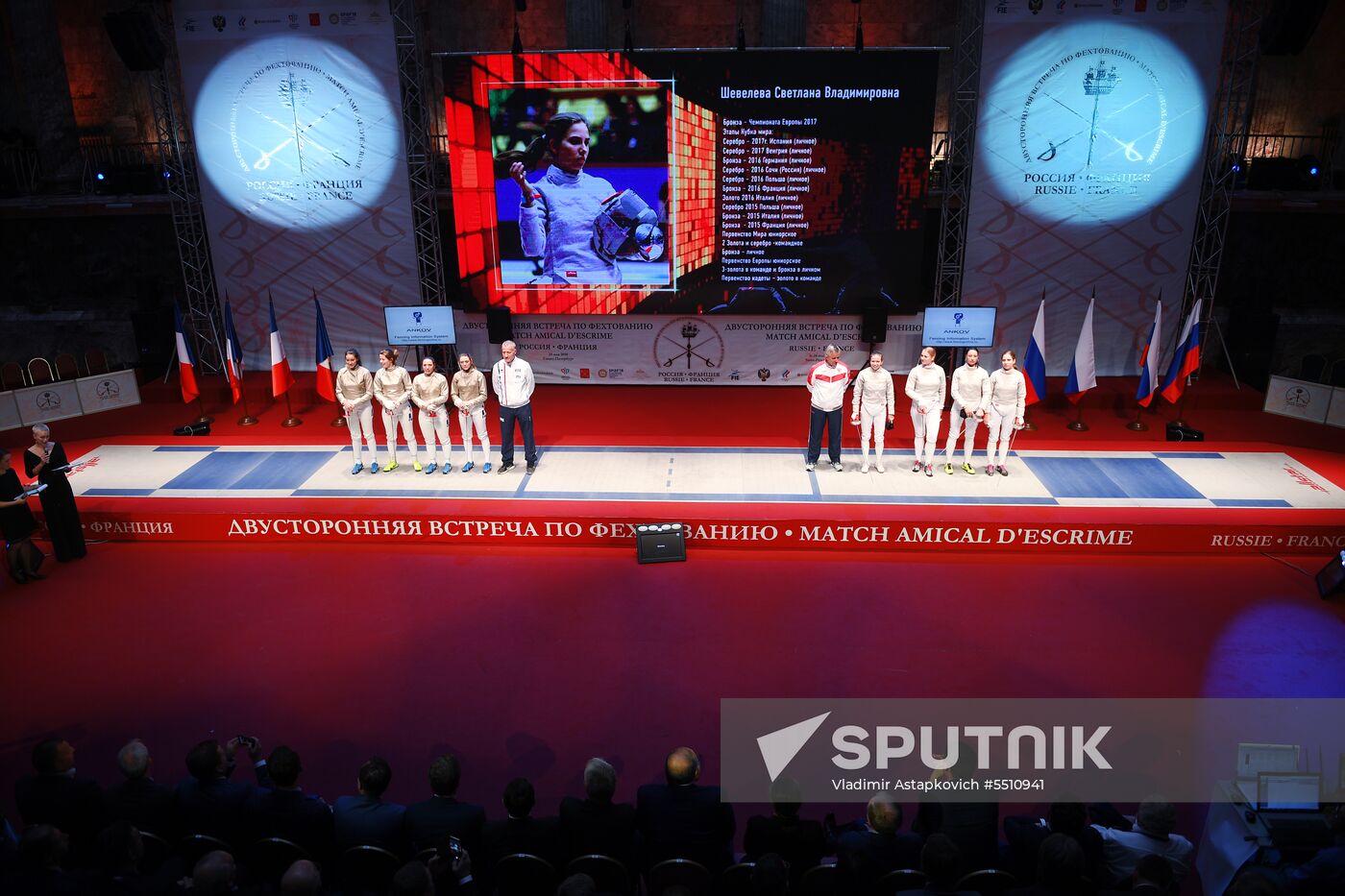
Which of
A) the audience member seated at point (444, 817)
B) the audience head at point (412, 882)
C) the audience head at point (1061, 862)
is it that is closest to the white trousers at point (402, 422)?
the audience member seated at point (444, 817)

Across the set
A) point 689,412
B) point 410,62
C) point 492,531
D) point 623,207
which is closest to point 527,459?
point 492,531

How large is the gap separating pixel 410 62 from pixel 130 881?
11835 mm

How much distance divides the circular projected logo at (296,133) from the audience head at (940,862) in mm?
12098

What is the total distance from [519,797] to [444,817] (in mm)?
448

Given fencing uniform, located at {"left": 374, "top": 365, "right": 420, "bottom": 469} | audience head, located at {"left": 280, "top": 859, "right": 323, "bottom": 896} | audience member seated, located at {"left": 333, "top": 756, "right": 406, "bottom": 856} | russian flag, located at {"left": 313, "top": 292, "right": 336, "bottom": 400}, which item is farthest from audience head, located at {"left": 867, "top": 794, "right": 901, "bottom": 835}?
russian flag, located at {"left": 313, "top": 292, "right": 336, "bottom": 400}

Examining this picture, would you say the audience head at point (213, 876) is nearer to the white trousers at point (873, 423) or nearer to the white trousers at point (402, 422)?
the white trousers at point (402, 422)

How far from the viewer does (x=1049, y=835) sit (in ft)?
13.0

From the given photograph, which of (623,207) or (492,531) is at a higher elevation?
(623,207)

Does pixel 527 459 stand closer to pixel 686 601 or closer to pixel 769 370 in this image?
pixel 686 601

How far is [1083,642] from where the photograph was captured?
23.3 ft

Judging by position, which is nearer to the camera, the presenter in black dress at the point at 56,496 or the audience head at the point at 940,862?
the audience head at the point at 940,862

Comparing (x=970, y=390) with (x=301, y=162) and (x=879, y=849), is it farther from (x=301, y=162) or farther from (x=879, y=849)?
(x=301, y=162)

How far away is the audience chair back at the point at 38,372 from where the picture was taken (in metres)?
12.9

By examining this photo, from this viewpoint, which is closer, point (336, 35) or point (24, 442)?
point (24, 442)
